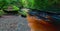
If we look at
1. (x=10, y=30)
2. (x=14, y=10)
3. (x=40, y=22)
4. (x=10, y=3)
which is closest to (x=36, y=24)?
(x=40, y=22)

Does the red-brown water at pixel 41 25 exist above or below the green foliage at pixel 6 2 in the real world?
above

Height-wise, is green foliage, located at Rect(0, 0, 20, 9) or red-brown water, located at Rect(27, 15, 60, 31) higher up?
red-brown water, located at Rect(27, 15, 60, 31)

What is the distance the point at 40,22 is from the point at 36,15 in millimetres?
40

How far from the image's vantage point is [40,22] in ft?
1.64

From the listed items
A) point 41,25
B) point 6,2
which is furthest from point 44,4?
point 6,2

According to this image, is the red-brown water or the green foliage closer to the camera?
the red-brown water

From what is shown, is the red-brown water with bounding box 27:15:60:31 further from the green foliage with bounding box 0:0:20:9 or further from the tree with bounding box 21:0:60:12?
the green foliage with bounding box 0:0:20:9

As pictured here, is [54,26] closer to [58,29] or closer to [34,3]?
[58,29]

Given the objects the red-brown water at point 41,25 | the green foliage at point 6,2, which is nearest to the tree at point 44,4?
the red-brown water at point 41,25

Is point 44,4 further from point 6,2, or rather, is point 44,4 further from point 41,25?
point 6,2

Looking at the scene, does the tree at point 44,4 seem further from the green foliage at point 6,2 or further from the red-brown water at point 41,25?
the green foliage at point 6,2

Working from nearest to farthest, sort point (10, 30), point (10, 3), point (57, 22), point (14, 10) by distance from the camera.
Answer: point (57, 22)
point (10, 30)
point (14, 10)
point (10, 3)

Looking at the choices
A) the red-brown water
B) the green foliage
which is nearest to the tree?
the red-brown water

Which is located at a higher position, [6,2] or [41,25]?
[41,25]
